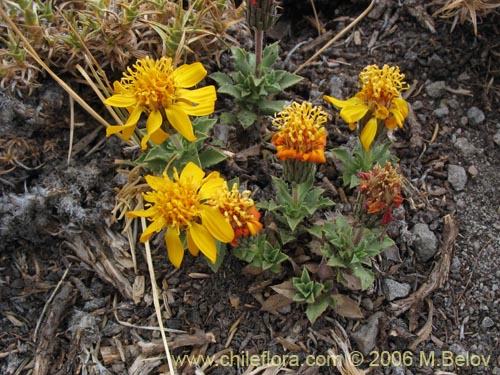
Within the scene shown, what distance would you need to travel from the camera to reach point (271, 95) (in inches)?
139

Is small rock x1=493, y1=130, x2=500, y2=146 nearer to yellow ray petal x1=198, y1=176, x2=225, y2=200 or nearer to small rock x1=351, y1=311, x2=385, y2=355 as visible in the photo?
small rock x1=351, y1=311, x2=385, y2=355

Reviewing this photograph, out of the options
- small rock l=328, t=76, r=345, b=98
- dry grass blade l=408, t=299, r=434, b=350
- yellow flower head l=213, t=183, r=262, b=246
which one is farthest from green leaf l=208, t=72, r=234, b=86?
dry grass blade l=408, t=299, r=434, b=350

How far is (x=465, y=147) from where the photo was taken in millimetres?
3543

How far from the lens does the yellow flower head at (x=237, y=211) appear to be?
2604mm

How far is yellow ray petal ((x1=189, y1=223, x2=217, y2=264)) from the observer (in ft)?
8.44

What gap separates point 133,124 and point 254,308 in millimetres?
1223

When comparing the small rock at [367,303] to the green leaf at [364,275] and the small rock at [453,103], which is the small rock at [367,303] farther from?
the small rock at [453,103]

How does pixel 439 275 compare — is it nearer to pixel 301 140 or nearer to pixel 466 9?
pixel 301 140

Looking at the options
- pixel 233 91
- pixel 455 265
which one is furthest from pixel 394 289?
pixel 233 91

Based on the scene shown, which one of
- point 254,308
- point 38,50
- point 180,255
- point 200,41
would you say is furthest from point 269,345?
point 38,50

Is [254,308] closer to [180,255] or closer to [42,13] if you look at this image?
[180,255]

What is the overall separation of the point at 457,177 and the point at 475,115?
0.49m

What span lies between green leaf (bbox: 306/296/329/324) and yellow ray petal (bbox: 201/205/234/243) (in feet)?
2.23

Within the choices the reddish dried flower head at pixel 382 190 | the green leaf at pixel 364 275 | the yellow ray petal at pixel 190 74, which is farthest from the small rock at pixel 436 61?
the yellow ray petal at pixel 190 74
